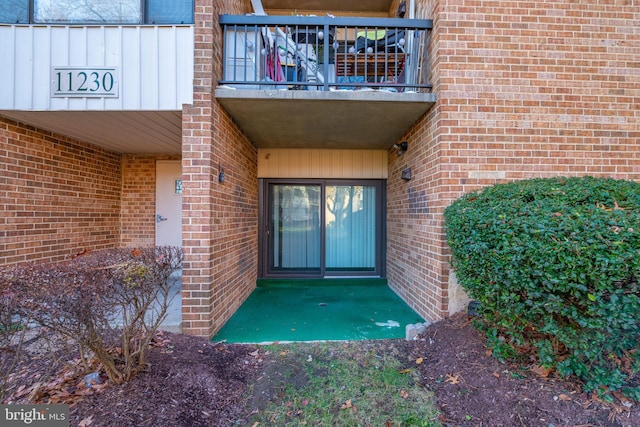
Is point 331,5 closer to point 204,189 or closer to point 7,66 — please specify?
point 204,189

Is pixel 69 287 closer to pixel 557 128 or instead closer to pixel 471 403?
pixel 471 403

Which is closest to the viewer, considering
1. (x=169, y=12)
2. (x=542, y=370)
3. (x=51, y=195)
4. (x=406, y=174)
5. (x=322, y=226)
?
(x=542, y=370)

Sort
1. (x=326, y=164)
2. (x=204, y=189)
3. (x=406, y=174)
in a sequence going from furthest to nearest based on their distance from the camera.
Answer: (x=326, y=164), (x=406, y=174), (x=204, y=189)

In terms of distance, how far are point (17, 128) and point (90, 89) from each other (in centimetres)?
130

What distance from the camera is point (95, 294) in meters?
1.93

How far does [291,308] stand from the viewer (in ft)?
13.3

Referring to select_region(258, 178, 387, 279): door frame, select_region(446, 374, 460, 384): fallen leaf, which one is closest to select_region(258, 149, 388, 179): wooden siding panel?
select_region(258, 178, 387, 279): door frame

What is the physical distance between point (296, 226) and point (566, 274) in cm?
445

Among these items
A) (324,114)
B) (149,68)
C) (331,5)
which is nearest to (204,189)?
(149,68)

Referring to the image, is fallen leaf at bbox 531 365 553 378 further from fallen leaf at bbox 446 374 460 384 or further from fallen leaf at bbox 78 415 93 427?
fallen leaf at bbox 78 415 93 427

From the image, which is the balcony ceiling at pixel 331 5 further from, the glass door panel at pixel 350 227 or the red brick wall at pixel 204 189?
the glass door panel at pixel 350 227

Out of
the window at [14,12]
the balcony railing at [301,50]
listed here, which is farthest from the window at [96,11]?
the balcony railing at [301,50]

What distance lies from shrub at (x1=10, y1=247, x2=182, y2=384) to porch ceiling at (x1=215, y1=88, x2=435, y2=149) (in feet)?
6.55

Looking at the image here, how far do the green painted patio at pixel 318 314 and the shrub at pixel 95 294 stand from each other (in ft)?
3.44
